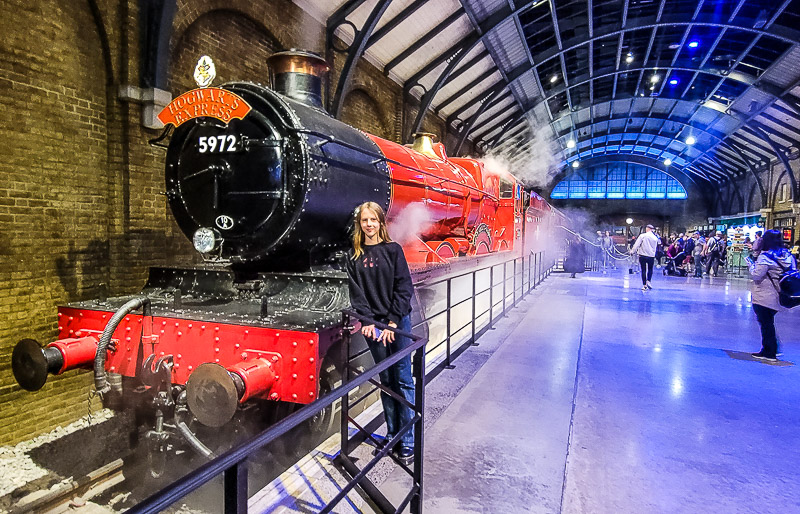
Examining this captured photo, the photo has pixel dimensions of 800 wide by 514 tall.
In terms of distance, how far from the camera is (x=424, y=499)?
2551 millimetres

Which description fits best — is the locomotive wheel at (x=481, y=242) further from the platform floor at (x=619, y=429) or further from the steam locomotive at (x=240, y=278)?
the steam locomotive at (x=240, y=278)

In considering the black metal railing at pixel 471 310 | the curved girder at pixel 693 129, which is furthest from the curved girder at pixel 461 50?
the curved girder at pixel 693 129

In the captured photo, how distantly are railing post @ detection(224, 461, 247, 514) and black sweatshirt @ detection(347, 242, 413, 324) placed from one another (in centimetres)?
161

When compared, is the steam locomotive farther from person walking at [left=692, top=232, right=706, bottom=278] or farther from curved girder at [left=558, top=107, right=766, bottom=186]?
curved girder at [left=558, top=107, right=766, bottom=186]

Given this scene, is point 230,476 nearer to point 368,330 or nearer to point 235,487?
point 235,487

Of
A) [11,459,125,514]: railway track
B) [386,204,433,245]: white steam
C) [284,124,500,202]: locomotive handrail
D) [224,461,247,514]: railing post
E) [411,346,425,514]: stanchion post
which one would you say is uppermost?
[284,124,500,202]: locomotive handrail

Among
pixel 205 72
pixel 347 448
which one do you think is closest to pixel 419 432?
pixel 347 448

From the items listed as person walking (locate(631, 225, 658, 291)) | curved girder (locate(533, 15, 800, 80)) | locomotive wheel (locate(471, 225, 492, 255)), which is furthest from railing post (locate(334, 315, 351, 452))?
curved girder (locate(533, 15, 800, 80))

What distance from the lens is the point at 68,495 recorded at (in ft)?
11.8

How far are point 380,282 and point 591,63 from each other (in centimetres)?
1615

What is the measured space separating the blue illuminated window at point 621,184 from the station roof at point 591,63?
10.3 metres

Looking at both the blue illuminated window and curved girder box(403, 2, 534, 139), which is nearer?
curved girder box(403, 2, 534, 139)

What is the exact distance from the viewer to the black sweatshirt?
9.26 feet

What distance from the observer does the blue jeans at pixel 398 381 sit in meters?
2.97
